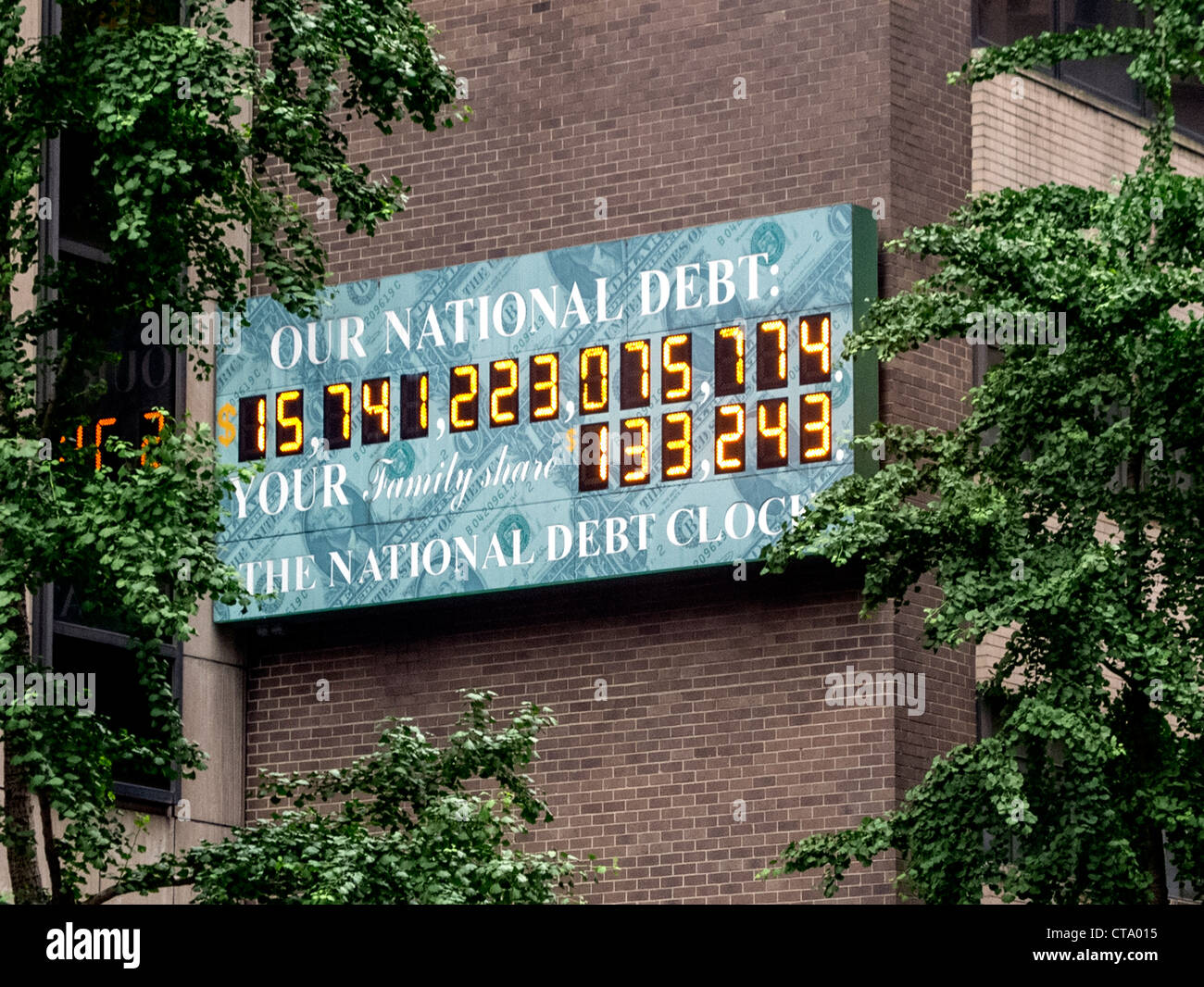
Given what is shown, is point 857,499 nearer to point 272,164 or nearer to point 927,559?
point 927,559

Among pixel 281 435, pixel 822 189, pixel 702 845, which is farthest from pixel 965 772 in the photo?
pixel 281 435

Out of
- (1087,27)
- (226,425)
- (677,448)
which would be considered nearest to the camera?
(677,448)

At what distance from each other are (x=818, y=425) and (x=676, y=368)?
173cm

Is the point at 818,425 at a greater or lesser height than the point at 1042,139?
lesser

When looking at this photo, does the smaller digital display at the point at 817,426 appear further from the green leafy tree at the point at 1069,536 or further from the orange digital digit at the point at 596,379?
the green leafy tree at the point at 1069,536

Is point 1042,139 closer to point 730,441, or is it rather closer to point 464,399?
point 730,441

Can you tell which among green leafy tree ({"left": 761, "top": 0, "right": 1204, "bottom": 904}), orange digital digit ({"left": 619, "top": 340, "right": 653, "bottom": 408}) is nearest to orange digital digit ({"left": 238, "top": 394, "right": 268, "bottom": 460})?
orange digital digit ({"left": 619, "top": 340, "right": 653, "bottom": 408})

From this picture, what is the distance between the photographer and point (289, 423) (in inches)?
1062

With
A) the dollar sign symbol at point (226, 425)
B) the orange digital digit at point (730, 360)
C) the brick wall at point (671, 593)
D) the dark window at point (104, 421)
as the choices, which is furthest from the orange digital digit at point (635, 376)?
the dollar sign symbol at point (226, 425)

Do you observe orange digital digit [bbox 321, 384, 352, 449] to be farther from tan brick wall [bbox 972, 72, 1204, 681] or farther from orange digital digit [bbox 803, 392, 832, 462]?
tan brick wall [bbox 972, 72, 1204, 681]

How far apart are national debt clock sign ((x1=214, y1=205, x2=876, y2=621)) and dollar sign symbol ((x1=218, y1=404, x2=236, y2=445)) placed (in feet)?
0.11

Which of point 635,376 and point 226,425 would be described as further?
point 226,425

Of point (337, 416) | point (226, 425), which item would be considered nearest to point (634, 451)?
point (337, 416)

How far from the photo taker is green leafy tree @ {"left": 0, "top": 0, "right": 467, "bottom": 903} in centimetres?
1525
